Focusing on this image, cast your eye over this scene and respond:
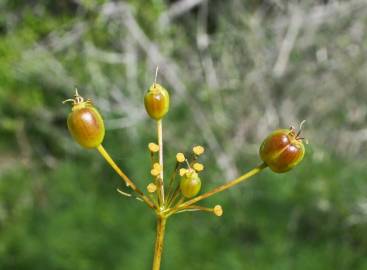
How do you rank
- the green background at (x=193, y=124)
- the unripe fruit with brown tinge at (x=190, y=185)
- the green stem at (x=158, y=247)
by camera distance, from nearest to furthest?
the green stem at (x=158, y=247)
the unripe fruit with brown tinge at (x=190, y=185)
the green background at (x=193, y=124)

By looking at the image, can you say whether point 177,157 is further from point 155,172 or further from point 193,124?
point 193,124

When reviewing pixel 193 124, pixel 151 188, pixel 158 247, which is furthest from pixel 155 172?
pixel 193 124

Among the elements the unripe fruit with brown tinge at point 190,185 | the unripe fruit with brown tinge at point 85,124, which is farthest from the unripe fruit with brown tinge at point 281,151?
the unripe fruit with brown tinge at point 85,124

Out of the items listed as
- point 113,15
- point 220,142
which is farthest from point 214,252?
point 113,15

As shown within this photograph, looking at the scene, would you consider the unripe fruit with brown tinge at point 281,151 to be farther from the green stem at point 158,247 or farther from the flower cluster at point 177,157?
the green stem at point 158,247

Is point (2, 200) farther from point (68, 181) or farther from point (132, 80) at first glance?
point (132, 80)

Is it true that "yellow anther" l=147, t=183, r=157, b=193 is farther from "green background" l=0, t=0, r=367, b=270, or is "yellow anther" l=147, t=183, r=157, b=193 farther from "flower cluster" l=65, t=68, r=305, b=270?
"green background" l=0, t=0, r=367, b=270
